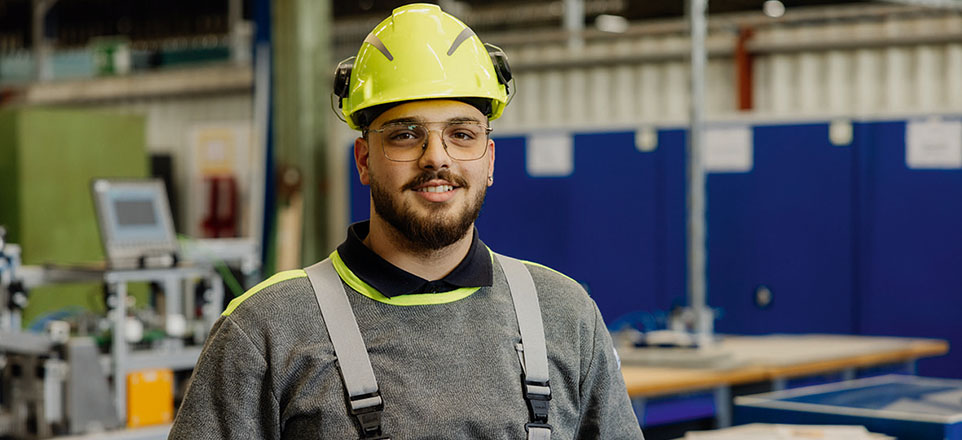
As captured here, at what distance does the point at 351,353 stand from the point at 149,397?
3.44 metres

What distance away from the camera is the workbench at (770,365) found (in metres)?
3.28

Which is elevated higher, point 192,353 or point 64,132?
point 64,132

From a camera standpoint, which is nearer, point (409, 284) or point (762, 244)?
point (409, 284)

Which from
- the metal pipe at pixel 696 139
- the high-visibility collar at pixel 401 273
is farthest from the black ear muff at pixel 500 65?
the metal pipe at pixel 696 139

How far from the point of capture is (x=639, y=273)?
5.27 meters

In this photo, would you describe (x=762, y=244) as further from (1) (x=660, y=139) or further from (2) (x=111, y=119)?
(2) (x=111, y=119)

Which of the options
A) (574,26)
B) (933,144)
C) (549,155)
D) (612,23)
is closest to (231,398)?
(933,144)

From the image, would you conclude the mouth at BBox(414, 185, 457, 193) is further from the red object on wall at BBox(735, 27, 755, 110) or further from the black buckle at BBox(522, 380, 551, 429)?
the red object on wall at BBox(735, 27, 755, 110)

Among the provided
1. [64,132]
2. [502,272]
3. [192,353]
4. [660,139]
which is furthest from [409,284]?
[64,132]

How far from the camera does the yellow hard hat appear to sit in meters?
1.42

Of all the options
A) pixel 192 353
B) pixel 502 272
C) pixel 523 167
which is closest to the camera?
pixel 502 272

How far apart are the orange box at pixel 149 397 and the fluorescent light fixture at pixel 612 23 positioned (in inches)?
158

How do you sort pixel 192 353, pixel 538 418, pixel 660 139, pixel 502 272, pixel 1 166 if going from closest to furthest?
pixel 538 418, pixel 502 272, pixel 192 353, pixel 660 139, pixel 1 166

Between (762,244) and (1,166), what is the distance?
508 centimetres
